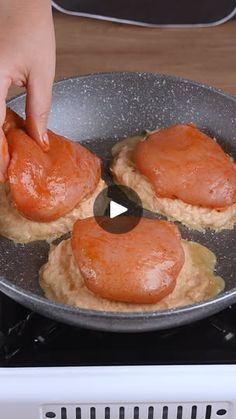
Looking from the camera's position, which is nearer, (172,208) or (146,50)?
(172,208)

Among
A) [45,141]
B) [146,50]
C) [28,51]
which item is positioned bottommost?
[146,50]

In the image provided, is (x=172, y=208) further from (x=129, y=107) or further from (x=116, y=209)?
(x=129, y=107)

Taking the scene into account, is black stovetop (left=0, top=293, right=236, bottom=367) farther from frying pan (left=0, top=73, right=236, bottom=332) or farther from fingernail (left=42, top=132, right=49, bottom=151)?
frying pan (left=0, top=73, right=236, bottom=332)

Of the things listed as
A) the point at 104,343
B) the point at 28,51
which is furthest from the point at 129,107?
the point at 104,343

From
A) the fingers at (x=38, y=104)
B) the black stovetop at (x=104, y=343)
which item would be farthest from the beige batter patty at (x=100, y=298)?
the fingers at (x=38, y=104)

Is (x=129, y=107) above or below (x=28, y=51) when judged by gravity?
below

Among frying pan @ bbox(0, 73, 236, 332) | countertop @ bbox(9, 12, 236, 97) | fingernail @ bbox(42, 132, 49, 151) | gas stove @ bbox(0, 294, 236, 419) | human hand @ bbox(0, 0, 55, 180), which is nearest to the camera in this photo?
gas stove @ bbox(0, 294, 236, 419)

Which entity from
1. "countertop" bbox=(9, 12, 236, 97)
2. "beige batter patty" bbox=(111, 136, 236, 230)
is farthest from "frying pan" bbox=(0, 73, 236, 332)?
"countertop" bbox=(9, 12, 236, 97)

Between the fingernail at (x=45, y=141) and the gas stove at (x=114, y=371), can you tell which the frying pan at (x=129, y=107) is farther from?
the gas stove at (x=114, y=371)
